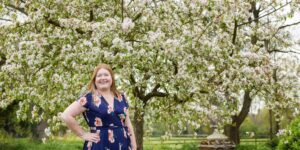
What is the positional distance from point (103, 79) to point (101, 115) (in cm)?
33

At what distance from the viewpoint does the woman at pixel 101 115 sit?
4332 mm

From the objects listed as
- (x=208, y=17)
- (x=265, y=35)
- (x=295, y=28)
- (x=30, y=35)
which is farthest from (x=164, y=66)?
(x=295, y=28)

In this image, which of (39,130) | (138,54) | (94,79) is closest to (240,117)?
(138,54)

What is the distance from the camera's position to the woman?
4.33 meters

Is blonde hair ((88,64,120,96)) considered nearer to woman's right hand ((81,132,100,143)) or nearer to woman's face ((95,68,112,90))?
woman's face ((95,68,112,90))

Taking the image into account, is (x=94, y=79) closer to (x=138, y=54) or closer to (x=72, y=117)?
(x=72, y=117)

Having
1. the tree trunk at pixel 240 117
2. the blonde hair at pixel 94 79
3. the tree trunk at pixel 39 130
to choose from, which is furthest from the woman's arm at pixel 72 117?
the tree trunk at pixel 39 130

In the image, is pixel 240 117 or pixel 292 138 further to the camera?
pixel 240 117

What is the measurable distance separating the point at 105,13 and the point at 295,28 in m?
11.5

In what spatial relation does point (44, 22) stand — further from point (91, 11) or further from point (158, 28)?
point (158, 28)

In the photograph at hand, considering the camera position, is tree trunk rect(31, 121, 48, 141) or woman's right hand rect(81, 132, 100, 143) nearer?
woman's right hand rect(81, 132, 100, 143)

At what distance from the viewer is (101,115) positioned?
4.34 metres

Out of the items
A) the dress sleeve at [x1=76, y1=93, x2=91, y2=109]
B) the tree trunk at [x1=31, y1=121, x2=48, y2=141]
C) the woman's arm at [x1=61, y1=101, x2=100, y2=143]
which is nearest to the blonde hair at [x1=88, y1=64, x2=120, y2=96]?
the dress sleeve at [x1=76, y1=93, x2=91, y2=109]

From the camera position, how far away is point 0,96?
898 centimetres
